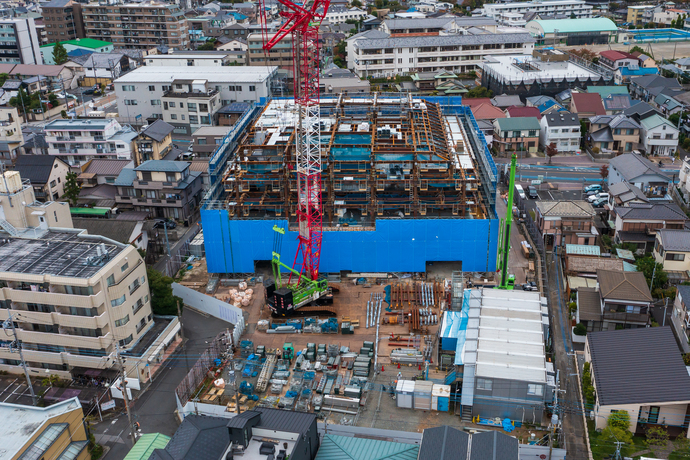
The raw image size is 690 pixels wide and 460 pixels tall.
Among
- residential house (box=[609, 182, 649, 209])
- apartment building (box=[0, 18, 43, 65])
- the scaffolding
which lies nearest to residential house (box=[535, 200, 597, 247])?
residential house (box=[609, 182, 649, 209])

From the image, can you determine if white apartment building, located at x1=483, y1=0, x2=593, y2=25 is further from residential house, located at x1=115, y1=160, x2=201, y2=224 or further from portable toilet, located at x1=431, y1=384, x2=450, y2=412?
portable toilet, located at x1=431, y1=384, x2=450, y2=412

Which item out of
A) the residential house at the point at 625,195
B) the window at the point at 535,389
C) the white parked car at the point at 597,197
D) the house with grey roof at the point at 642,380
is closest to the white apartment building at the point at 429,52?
the white parked car at the point at 597,197

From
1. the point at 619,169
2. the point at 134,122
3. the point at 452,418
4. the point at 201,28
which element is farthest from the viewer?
the point at 201,28

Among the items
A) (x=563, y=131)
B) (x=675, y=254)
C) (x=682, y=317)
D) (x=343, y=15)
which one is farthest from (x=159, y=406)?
(x=343, y=15)

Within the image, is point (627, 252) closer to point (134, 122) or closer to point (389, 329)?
point (389, 329)

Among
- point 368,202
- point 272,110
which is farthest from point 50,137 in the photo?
point 368,202

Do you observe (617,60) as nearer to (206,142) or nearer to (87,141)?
(206,142)
